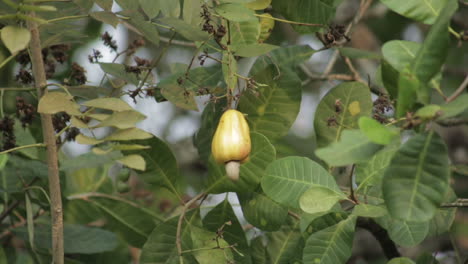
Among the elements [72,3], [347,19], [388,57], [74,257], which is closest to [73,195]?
[74,257]

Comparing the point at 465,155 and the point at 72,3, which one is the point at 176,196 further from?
the point at 465,155

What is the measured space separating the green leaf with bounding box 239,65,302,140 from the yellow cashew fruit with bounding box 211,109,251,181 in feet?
0.74

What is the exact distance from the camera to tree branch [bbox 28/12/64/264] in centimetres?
97

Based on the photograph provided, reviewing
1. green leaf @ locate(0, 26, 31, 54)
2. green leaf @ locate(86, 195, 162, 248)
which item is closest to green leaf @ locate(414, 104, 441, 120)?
green leaf @ locate(0, 26, 31, 54)

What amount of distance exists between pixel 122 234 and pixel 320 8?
655 mm

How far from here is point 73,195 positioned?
5.24 feet

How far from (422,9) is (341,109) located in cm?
37

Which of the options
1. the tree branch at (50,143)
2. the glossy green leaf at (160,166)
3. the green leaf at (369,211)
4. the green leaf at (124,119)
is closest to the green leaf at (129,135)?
the green leaf at (124,119)

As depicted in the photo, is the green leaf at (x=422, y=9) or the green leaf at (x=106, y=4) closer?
the green leaf at (x=422, y=9)

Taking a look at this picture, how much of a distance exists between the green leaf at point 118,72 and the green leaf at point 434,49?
1.84 ft

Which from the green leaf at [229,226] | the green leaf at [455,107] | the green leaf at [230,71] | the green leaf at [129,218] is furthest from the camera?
the green leaf at [129,218]

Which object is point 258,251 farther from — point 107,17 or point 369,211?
point 107,17

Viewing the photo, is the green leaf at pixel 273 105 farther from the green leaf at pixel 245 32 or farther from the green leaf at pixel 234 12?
the green leaf at pixel 234 12

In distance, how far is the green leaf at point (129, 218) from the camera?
4.73 feet
